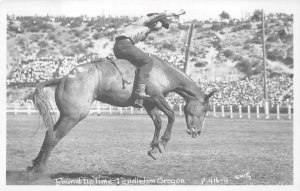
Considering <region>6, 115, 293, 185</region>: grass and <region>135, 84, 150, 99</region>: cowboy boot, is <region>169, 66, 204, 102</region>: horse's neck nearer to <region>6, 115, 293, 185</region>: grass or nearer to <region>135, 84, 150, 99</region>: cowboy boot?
<region>135, 84, 150, 99</region>: cowboy boot

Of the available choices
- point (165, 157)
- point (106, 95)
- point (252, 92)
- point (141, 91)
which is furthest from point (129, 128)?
point (141, 91)

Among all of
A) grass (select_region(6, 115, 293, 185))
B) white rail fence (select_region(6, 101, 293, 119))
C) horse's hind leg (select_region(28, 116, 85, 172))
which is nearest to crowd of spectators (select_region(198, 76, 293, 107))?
white rail fence (select_region(6, 101, 293, 119))

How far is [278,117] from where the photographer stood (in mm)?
26000

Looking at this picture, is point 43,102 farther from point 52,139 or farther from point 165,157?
point 165,157

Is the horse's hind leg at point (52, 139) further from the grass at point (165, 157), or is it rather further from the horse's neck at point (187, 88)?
the horse's neck at point (187, 88)

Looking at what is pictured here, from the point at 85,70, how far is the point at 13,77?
6602 mm

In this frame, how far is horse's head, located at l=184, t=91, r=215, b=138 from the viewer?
1105 cm

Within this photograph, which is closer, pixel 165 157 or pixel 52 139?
pixel 52 139

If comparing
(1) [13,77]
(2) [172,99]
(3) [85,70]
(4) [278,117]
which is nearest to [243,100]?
(4) [278,117]

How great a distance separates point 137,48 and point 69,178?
289 centimetres

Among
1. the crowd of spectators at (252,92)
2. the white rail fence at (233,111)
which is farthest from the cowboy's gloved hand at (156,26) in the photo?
the white rail fence at (233,111)

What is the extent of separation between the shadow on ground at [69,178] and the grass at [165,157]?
19 mm

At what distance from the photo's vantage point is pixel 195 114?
11.1 metres

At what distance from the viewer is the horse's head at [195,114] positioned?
11.0m
